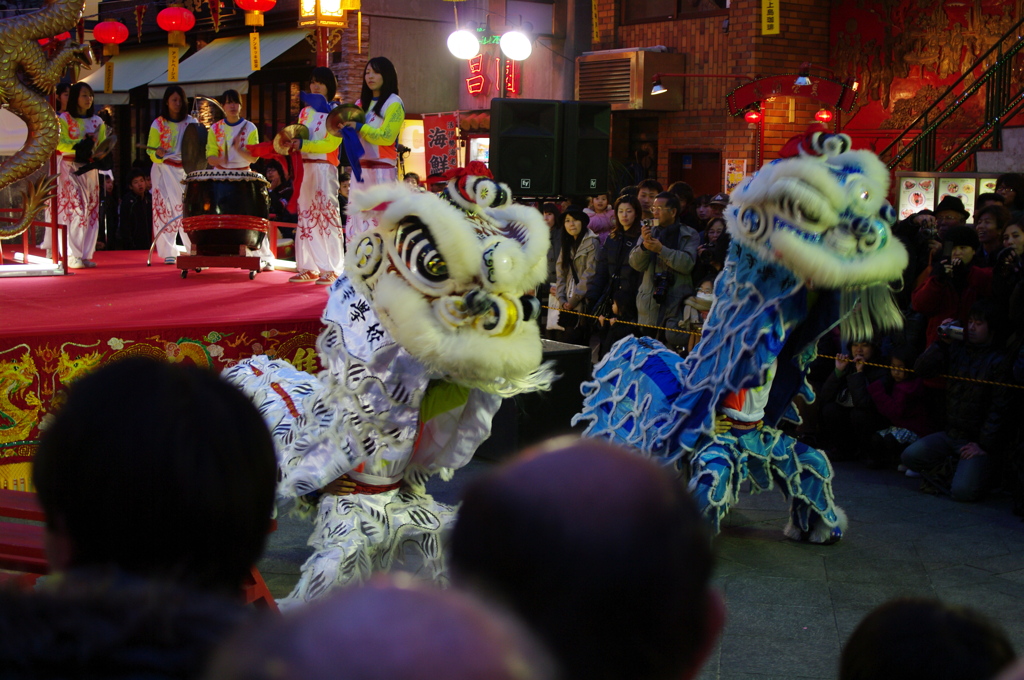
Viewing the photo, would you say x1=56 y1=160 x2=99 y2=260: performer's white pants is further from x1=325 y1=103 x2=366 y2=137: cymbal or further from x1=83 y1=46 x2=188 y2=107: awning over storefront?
x1=83 y1=46 x2=188 y2=107: awning over storefront

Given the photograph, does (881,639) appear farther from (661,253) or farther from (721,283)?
(661,253)

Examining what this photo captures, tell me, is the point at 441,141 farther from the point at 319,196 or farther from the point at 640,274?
the point at 640,274

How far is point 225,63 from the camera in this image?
51.6ft

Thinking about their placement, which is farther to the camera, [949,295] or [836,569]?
[949,295]

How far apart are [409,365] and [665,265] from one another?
134 inches

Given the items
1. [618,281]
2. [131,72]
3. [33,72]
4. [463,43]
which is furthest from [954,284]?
[131,72]

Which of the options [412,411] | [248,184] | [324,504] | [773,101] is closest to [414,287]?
[412,411]

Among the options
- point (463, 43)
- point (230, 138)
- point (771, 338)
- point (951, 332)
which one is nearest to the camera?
point (771, 338)

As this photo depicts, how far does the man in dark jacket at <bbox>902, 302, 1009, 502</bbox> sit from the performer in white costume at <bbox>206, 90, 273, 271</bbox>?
4.73 meters

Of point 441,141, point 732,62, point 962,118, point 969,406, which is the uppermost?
point 732,62

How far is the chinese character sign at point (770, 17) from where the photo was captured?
10766 millimetres

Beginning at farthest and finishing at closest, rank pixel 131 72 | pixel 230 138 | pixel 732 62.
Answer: pixel 131 72
pixel 732 62
pixel 230 138

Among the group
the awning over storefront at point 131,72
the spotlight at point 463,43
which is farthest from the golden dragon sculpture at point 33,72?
the awning over storefront at point 131,72

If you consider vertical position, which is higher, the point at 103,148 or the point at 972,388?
the point at 103,148
